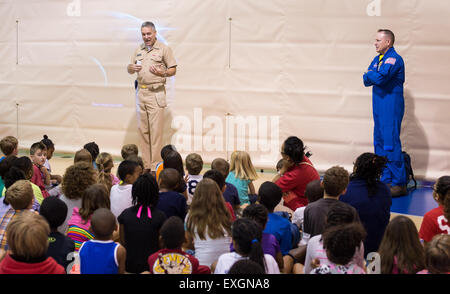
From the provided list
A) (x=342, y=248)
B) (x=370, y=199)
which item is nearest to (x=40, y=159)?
(x=370, y=199)

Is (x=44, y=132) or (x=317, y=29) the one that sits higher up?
(x=317, y=29)

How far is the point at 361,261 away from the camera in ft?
8.92

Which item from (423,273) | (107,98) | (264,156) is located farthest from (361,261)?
(107,98)

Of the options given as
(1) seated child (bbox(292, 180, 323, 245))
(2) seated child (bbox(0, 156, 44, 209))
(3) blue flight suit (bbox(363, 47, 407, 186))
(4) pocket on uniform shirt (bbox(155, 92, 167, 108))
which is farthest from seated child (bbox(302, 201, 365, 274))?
(4) pocket on uniform shirt (bbox(155, 92, 167, 108))

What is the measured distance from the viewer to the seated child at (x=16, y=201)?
10.6ft

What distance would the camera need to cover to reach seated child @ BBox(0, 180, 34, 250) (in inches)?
128

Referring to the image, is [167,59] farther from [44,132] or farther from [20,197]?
[20,197]

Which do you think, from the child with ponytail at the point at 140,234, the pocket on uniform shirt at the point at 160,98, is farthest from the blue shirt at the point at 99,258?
the pocket on uniform shirt at the point at 160,98

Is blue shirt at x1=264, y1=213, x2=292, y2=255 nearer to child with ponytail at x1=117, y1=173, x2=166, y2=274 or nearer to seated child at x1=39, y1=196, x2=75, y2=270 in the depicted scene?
child with ponytail at x1=117, y1=173, x2=166, y2=274

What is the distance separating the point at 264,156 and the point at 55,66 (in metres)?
3.38

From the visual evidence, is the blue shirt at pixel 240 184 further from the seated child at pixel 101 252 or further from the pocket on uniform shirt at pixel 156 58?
the pocket on uniform shirt at pixel 156 58

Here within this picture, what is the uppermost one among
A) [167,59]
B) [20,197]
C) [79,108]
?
→ [167,59]

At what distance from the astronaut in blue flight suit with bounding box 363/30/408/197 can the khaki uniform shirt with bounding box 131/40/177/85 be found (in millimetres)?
2338

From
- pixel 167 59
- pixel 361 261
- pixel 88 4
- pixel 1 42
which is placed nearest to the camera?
pixel 361 261
